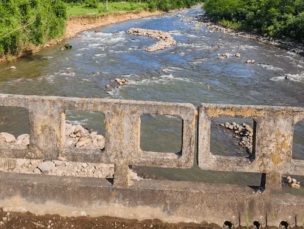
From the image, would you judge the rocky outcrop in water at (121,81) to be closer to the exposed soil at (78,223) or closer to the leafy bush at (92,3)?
the exposed soil at (78,223)

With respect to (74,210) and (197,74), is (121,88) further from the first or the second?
(74,210)

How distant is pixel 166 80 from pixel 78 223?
1702cm

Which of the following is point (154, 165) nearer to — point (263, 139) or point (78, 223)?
point (78, 223)

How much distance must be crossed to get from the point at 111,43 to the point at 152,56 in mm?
7133

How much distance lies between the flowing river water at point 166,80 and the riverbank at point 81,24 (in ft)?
2.90

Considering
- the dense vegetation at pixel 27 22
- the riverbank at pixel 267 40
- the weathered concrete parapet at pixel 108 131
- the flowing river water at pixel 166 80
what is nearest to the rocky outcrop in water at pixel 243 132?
the flowing river water at pixel 166 80

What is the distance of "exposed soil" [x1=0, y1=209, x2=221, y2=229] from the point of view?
488cm

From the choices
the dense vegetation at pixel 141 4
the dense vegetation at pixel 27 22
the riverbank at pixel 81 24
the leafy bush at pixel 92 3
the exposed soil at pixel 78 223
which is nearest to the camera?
the exposed soil at pixel 78 223

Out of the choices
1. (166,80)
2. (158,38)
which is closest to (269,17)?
(158,38)

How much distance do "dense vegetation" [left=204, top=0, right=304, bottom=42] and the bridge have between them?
32480 mm

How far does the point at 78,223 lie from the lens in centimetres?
492

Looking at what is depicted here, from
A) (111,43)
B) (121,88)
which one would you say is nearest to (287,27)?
(111,43)

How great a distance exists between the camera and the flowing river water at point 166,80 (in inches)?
515

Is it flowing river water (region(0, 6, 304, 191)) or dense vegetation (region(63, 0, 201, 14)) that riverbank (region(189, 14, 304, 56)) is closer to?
flowing river water (region(0, 6, 304, 191))
